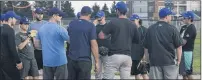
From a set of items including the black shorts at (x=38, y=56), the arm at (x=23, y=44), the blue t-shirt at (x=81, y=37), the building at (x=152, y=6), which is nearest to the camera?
the blue t-shirt at (x=81, y=37)

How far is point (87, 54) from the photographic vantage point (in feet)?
22.0

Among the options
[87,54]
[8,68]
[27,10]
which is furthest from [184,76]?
[27,10]

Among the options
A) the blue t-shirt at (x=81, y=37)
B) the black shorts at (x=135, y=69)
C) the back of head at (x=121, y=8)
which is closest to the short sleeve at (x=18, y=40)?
the blue t-shirt at (x=81, y=37)

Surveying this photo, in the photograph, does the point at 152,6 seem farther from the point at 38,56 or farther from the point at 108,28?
the point at 108,28

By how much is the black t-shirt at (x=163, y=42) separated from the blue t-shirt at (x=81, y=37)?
1.00 m

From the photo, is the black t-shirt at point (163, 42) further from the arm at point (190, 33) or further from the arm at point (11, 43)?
the arm at point (11, 43)

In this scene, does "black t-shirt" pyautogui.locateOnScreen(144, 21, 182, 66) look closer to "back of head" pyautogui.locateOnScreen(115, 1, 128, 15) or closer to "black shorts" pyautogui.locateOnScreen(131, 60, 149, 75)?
"back of head" pyautogui.locateOnScreen(115, 1, 128, 15)

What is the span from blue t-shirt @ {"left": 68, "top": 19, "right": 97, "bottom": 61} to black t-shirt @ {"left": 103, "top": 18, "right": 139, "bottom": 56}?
35 cm

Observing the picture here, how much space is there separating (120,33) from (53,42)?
115 cm

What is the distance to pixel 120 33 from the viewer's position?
6.88m

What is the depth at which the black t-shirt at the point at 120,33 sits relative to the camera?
6.86 m

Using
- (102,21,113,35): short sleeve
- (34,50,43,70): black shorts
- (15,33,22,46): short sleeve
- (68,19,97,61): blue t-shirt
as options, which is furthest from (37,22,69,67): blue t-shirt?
(34,50,43,70): black shorts

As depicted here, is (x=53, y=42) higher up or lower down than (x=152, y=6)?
lower down

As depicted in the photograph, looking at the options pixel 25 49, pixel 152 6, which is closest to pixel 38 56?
pixel 25 49
